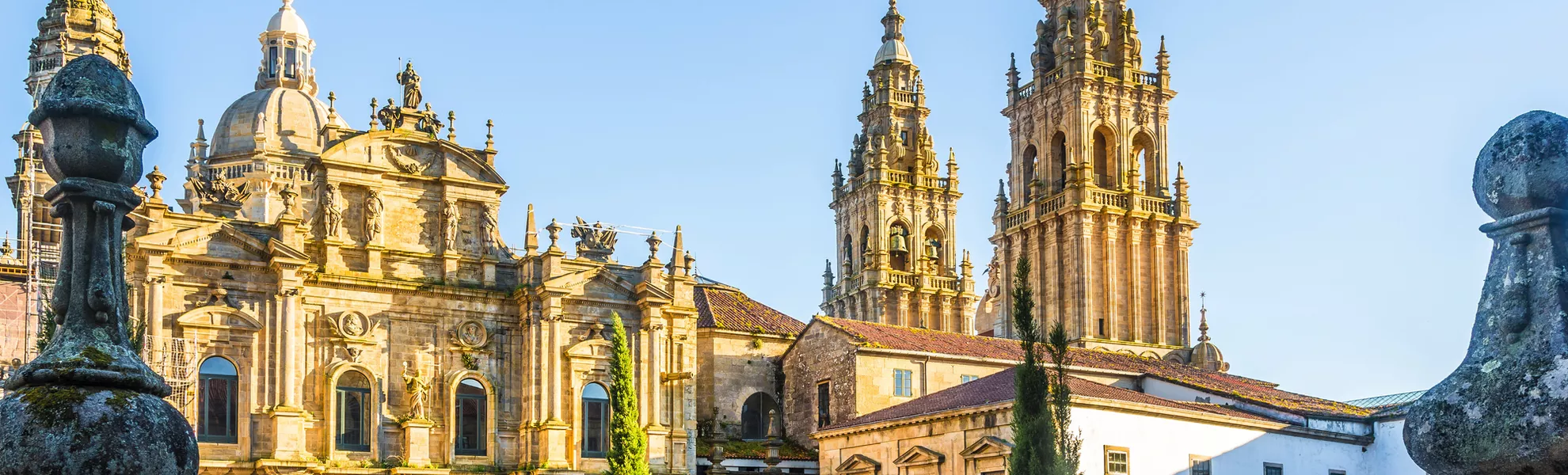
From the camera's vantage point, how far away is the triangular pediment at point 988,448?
35656 mm

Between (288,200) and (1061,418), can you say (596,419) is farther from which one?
(1061,418)

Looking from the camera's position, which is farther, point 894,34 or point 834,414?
point 894,34

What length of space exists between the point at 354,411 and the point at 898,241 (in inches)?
1603

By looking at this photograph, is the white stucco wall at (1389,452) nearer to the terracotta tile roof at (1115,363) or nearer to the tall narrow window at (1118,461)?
the terracotta tile roof at (1115,363)

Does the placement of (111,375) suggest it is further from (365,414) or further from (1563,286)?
(365,414)

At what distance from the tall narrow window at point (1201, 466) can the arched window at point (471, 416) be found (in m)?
17.1

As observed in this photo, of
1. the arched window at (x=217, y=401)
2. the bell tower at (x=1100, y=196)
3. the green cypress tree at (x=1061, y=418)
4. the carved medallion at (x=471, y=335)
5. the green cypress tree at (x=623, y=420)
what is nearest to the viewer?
the green cypress tree at (x=1061, y=418)

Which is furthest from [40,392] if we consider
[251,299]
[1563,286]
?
[251,299]

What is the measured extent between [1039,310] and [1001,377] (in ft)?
97.6

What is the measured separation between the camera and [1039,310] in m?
69.6

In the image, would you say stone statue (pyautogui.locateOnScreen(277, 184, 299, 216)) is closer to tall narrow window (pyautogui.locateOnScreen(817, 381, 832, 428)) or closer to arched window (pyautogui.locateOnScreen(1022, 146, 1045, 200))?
tall narrow window (pyautogui.locateOnScreen(817, 381, 832, 428))

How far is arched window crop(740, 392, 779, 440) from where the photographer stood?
160 ft

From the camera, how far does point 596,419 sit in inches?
1686

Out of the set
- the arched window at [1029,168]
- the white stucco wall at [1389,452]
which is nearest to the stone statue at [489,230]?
the white stucco wall at [1389,452]
